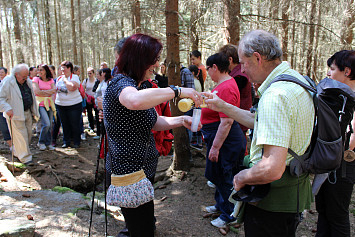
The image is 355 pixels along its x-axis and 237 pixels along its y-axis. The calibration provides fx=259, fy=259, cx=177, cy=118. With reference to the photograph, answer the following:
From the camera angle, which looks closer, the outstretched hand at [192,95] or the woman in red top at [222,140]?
the outstretched hand at [192,95]

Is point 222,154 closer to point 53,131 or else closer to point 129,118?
point 129,118

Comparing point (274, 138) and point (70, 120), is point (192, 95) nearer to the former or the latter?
point (274, 138)

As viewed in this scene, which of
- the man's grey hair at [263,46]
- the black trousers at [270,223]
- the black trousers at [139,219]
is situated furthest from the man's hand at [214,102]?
the black trousers at [139,219]

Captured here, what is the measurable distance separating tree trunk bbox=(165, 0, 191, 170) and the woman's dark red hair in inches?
108

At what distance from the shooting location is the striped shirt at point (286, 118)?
4.80 ft

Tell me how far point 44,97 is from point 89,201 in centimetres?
418

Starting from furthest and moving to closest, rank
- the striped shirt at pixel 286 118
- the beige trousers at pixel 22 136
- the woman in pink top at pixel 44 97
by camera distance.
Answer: the woman in pink top at pixel 44 97, the beige trousers at pixel 22 136, the striped shirt at pixel 286 118

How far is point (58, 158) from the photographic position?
6676 millimetres

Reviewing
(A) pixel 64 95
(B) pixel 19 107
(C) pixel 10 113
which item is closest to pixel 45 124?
(A) pixel 64 95

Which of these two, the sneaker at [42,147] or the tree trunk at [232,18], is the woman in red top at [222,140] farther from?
the sneaker at [42,147]

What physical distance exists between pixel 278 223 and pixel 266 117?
76cm

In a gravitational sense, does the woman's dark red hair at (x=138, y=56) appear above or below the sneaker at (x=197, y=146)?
above

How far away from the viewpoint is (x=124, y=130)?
6.31ft

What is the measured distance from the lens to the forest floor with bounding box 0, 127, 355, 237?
330cm
